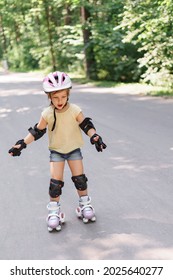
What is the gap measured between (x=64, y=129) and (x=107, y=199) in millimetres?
1151

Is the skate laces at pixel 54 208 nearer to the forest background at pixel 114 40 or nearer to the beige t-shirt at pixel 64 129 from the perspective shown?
the beige t-shirt at pixel 64 129

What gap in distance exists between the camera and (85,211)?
416cm

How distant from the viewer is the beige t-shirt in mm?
4031

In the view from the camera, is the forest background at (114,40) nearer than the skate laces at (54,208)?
No

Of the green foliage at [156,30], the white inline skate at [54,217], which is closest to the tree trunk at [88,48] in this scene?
the green foliage at [156,30]

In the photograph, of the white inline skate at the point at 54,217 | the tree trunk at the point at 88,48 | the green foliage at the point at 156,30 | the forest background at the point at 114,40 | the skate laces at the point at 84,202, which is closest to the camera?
the white inline skate at the point at 54,217

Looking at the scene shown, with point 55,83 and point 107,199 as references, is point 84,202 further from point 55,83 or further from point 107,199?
point 55,83

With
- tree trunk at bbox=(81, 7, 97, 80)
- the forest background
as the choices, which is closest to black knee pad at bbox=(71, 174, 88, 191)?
the forest background

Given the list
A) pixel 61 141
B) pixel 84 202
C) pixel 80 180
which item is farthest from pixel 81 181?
pixel 61 141

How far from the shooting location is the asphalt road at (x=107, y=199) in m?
3.62

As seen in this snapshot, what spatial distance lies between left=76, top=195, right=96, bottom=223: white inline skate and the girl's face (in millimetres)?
1062

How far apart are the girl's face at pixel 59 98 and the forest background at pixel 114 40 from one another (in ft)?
27.4

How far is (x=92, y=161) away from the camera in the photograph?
20.8 ft
